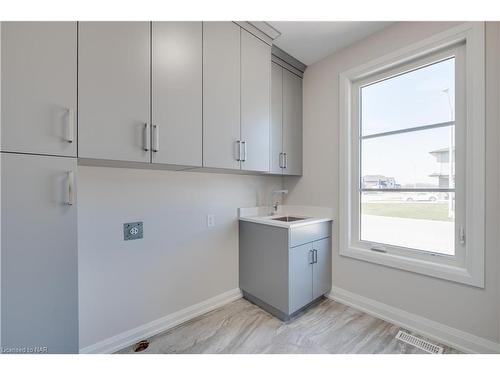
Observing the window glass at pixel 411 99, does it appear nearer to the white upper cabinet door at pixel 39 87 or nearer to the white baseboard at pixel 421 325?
the white baseboard at pixel 421 325

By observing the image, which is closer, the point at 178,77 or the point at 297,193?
the point at 178,77

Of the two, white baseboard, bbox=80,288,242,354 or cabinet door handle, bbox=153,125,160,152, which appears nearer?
cabinet door handle, bbox=153,125,160,152

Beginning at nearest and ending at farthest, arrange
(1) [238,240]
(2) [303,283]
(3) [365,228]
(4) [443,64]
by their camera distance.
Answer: (4) [443,64] < (2) [303,283] < (3) [365,228] < (1) [238,240]

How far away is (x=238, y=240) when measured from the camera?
7.36ft

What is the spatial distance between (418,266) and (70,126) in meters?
2.42

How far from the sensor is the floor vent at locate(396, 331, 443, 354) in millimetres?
1486

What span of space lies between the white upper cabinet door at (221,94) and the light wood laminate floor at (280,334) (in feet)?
4.19

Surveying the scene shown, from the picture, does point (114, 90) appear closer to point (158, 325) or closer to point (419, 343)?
point (158, 325)

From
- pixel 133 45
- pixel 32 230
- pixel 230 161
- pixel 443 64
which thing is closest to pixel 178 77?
pixel 133 45

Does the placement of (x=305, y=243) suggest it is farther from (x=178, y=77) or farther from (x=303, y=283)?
(x=178, y=77)

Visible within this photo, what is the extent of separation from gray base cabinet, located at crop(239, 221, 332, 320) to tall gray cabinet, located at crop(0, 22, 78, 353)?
1.33 metres

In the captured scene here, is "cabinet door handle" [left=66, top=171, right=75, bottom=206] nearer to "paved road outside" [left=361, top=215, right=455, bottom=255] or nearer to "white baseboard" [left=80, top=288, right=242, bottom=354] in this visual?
"white baseboard" [left=80, top=288, right=242, bottom=354]

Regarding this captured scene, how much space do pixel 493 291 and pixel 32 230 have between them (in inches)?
101

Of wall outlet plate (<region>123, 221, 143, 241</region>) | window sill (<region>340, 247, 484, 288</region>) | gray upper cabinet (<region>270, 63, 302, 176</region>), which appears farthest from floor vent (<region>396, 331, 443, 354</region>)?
wall outlet plate (<region>123, 221, 143, 241</region>)
